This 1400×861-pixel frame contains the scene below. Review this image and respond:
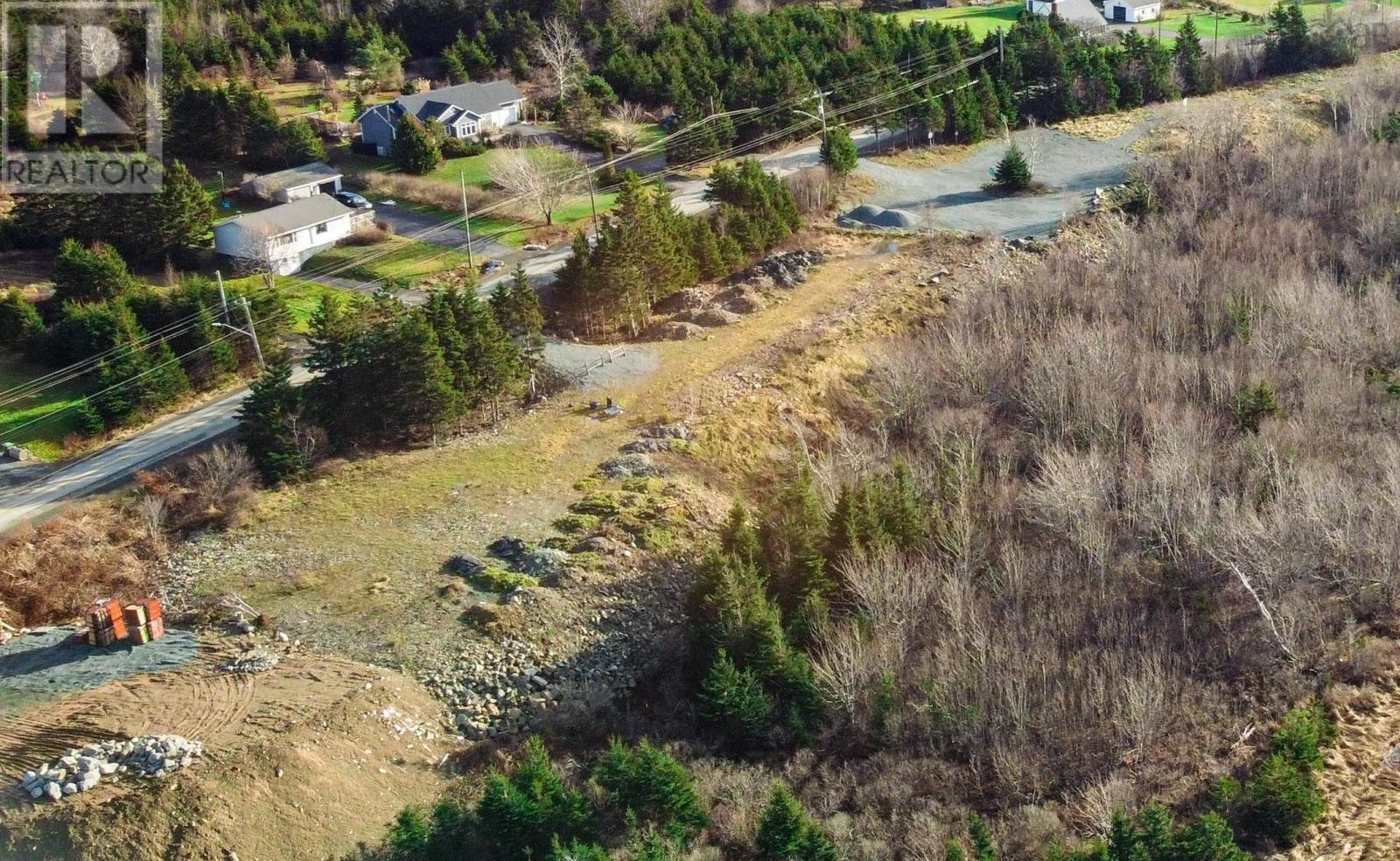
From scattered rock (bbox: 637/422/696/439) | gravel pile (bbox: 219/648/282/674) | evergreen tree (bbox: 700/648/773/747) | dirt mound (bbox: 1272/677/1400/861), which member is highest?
scattered rock (bbox: 637/422/696/439)

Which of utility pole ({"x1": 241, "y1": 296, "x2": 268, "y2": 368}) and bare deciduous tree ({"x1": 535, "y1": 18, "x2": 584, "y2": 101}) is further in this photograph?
bare deciduous tree ({"x1": 535, "y1": 18, "x2": 584, "y2": 101})

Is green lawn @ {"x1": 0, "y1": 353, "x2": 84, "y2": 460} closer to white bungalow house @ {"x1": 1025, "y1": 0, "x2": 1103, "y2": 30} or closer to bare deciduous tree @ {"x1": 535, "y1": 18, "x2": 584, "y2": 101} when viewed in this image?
bare deciduous tree @ {"x1": 535, "y1": 18, "x2": 584, "y2": 101}

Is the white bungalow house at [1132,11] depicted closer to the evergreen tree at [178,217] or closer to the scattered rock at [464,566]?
the evergreen tree at [178,217]

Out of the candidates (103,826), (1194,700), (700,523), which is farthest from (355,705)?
(1194,700)

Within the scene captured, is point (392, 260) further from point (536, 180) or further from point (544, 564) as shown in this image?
point (544, 564)

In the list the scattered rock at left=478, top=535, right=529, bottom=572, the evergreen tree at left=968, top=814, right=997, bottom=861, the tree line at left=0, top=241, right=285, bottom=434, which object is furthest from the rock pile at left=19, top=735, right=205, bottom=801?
the tree line at left=0, top=241, right=285, bottom=434

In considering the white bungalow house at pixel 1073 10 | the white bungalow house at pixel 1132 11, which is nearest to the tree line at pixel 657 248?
the white bungalow house at pixel 1073 10
